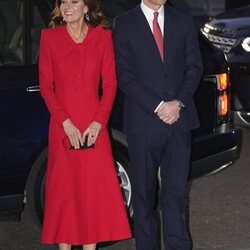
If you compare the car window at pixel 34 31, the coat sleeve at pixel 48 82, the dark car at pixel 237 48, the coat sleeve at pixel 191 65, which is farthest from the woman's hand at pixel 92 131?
the dark car at pixel 237 48

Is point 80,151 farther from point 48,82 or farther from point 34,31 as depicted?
point 34,31

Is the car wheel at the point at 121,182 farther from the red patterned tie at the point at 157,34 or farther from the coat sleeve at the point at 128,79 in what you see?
the red patterned tie at the point at 157,34

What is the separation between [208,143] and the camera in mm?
6039

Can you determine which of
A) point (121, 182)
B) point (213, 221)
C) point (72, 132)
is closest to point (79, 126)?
point (72, 132)

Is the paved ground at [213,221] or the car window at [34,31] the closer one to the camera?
the car window at [34,31]

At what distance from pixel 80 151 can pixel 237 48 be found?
4.54 meters

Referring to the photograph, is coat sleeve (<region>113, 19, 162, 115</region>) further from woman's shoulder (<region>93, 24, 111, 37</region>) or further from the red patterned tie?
the red patterned tie

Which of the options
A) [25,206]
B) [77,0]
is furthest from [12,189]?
[77,0]

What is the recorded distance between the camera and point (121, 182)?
5812 millimetres

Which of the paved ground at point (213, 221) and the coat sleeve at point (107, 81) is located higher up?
the coat sleeve at point (107, 81)

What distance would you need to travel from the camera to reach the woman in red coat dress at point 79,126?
4680mm

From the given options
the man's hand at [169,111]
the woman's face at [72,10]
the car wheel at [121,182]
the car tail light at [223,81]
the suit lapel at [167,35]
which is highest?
the woman's face at [72,10]

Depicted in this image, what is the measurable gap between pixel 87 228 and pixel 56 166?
1.30 feet

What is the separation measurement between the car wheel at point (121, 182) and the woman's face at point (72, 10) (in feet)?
4.02
